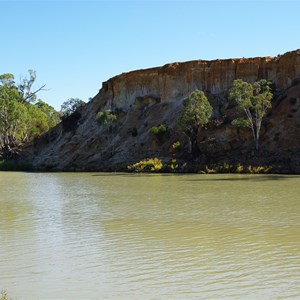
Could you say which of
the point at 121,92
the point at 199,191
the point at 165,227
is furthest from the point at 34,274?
the point at 121,92

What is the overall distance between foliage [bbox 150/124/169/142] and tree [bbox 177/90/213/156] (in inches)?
172

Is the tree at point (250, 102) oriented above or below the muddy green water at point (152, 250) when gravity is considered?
above

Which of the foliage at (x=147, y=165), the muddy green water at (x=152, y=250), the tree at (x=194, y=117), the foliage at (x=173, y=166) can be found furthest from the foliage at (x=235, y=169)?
the muddy green water at (x=152, y=250)

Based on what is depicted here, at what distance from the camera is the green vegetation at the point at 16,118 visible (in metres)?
61.5

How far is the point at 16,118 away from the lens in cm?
6175

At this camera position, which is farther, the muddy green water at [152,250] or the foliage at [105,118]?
the foliage at [105,118]

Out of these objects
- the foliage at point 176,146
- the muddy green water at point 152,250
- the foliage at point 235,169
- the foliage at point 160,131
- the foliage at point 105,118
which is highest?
the foliage at point 105,118

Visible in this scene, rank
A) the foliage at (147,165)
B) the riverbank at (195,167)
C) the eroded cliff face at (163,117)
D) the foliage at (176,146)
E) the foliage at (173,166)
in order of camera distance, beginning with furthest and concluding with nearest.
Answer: the foliage at (176,146), the eroded cliff face at (163,117), the foliage at (147,165), the foliage at (173,166), the riverbank at (195,167)

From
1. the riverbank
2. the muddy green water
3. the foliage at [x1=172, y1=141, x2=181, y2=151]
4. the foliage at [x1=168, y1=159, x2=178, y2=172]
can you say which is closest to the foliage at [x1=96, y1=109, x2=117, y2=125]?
the riverbank

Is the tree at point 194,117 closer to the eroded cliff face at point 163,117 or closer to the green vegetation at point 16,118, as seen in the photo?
the eroded cliff face at point 163,117

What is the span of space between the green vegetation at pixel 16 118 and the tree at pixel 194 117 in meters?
25.4

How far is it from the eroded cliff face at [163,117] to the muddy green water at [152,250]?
27.0 metres

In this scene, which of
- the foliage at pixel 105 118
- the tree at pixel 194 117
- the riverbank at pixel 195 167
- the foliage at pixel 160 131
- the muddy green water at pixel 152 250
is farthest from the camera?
the foliage at pixel 105 118

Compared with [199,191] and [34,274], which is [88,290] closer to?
[34,274]
